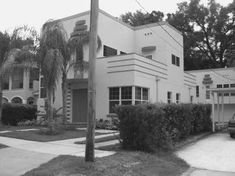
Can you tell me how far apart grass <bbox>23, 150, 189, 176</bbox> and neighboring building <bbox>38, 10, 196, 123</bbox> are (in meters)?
9.70

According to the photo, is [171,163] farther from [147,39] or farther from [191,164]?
[147,39]

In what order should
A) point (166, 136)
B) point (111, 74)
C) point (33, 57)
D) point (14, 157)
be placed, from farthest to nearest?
1. point (111, 74)
2. point (33, 57)
3. point (166, 136)
4. point (14, 157)

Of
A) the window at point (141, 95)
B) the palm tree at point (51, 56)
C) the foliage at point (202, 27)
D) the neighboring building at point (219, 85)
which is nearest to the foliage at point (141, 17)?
the foliage at point (202, 27)

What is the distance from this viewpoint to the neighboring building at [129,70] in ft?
66.8

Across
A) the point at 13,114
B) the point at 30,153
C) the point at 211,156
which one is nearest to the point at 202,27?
the point at 13,114

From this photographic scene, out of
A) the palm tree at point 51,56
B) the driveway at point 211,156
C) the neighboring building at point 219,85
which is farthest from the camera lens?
the neighboring building at point 219,85

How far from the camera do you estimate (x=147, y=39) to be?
87.5ft

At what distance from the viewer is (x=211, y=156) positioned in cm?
1177

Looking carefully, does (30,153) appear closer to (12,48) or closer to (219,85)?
(12,48)

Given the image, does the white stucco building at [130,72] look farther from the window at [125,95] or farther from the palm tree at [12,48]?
the palm tree at [12,48]

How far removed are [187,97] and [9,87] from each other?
66.4 feet

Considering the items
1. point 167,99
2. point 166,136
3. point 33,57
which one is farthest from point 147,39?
point 166,136

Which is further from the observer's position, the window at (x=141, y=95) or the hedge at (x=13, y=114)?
the hedge at (x=13, y=114)

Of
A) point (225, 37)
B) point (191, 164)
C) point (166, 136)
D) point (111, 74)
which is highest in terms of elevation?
point (225, 37)
